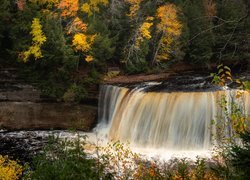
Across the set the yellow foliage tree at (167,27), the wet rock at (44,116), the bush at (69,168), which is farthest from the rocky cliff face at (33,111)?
the bush at (69,168)

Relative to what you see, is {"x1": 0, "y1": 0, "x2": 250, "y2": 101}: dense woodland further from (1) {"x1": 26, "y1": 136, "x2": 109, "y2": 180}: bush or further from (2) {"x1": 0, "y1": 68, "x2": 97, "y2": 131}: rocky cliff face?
(1) {"x1": 26, "y1": 136, "x2": 109, "y2": 180}: bush

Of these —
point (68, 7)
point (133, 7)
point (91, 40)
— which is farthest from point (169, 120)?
point (133, 7)

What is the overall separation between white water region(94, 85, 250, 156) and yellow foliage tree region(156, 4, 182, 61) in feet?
26.2

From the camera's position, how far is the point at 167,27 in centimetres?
2744

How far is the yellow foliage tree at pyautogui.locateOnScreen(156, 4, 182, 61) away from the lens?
2712cm

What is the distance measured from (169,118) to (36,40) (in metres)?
10.5

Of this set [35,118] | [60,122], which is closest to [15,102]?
[35,118]

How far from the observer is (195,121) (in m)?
18.7

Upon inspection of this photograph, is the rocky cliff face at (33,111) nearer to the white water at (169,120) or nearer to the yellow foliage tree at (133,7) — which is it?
the white water at (169,120)

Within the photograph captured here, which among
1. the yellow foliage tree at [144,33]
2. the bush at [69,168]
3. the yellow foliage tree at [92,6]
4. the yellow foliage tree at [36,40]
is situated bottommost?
the bush at [69,168]

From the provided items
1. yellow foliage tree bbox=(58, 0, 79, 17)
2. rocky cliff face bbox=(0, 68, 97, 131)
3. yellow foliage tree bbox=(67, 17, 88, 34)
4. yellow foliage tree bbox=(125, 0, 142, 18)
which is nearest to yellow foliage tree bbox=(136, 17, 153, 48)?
yellow foliage tree bbox=(125, 0, 142, 18)

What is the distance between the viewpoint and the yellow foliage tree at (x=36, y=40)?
74.5 ft

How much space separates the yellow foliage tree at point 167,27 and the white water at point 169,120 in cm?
800

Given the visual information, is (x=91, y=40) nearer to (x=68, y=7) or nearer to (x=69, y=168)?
(x=68, y=7)
